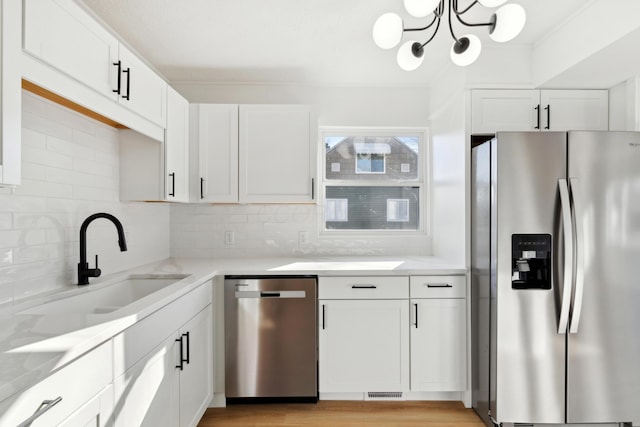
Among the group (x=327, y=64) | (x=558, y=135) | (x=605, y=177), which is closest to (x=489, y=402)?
(x=605, y=177)

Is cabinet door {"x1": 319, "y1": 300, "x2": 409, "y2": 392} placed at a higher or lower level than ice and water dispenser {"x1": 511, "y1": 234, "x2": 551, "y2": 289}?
lower

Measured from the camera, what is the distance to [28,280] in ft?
5.32

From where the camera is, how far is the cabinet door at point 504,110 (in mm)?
2494


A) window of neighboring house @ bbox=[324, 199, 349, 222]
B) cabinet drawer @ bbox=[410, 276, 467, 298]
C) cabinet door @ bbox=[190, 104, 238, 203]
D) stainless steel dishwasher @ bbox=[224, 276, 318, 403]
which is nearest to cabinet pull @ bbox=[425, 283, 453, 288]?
cabinet drawer @ bbox=[410, 276, 467, 298]

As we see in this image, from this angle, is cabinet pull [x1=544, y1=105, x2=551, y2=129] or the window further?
the window

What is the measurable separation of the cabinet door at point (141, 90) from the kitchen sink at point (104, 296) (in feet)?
3.06

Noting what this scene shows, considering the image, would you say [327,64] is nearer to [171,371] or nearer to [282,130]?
[282,130]

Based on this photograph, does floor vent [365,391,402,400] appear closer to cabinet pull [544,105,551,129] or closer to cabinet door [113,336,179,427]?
cabinet door [113,336,179,427]

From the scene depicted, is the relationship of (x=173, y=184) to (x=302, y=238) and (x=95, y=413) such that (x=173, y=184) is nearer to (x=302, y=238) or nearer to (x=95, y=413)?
(x=302, y=238)

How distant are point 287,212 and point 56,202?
5.52 feet

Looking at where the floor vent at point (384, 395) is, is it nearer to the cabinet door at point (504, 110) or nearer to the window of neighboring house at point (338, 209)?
the window of neighboring house at point (338, 209)

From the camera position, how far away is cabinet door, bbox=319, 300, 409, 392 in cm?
245

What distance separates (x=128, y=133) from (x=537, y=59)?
2730mm

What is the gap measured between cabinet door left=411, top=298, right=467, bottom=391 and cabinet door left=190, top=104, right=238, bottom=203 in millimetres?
1608
